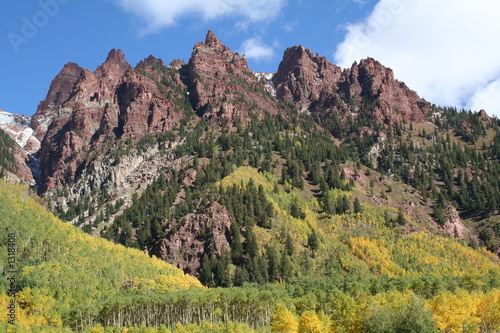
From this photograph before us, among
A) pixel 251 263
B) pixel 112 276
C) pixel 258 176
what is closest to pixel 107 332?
pixel 112 276

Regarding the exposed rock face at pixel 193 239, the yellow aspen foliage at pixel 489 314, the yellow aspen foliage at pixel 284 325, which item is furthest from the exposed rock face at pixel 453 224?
the yellow aspen foliage at pixel 284 325

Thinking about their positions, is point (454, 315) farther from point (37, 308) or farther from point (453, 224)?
point (453, 224)

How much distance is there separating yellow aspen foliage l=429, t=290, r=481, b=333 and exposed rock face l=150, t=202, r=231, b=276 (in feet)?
262

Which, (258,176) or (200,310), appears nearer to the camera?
(200,310)

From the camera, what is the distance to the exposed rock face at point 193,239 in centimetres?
14275

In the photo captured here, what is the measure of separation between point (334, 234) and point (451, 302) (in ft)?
284

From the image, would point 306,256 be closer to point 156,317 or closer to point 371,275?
point 371,275

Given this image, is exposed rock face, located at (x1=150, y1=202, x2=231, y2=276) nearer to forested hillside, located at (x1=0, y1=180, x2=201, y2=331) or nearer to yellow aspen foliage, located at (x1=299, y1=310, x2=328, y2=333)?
forested hillside, located at (x1=0, y1=180, x2=201, y2=331)

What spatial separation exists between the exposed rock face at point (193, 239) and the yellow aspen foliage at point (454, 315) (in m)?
79.8

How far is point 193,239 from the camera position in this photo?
14825 cm

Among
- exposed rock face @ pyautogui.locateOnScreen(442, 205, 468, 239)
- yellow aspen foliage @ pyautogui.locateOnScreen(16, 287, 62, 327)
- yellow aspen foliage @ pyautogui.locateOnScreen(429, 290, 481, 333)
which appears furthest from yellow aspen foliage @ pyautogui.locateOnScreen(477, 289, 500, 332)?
exposed rock face @ pyautogui.locateOnScreen(442, 205, 468, 239)

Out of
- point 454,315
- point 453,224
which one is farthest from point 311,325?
point 453,224

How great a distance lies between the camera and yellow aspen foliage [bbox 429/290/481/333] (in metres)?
68.6

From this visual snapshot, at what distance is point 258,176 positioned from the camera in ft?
626
